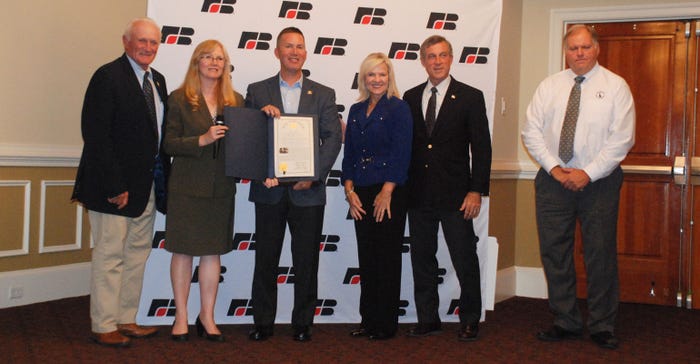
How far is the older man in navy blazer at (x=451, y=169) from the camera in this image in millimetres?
3898

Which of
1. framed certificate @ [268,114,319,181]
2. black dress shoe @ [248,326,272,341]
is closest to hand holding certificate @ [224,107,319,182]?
framed certificate @ [268,114,319,181]

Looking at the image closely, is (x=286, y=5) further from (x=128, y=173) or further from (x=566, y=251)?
(x=566, y=251)

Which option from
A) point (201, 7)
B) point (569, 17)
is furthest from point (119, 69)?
point (569, 17)

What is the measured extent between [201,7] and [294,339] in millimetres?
2001

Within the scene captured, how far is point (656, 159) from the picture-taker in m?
5.34

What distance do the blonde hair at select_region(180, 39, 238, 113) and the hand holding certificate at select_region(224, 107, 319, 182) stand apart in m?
0.13

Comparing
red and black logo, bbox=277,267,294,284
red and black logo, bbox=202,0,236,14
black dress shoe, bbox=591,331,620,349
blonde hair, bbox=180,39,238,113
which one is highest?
red and black logo, bbox=202,0,236,14

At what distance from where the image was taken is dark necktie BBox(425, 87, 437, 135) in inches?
156

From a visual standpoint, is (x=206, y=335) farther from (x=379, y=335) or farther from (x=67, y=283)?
(x=67, y=283)

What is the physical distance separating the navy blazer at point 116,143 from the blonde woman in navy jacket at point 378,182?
1066 millimetres

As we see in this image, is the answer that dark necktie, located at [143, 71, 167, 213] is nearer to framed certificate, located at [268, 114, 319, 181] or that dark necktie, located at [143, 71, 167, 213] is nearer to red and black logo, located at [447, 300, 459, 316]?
framed certificate, located at [268, 114, 319, 181]

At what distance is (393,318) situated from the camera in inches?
153

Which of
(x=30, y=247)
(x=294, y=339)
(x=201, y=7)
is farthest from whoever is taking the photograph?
(x=30, y=247)

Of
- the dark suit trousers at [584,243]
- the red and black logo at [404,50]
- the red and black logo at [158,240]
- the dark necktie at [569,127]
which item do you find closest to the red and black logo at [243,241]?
the red and black logo at [158,240]
